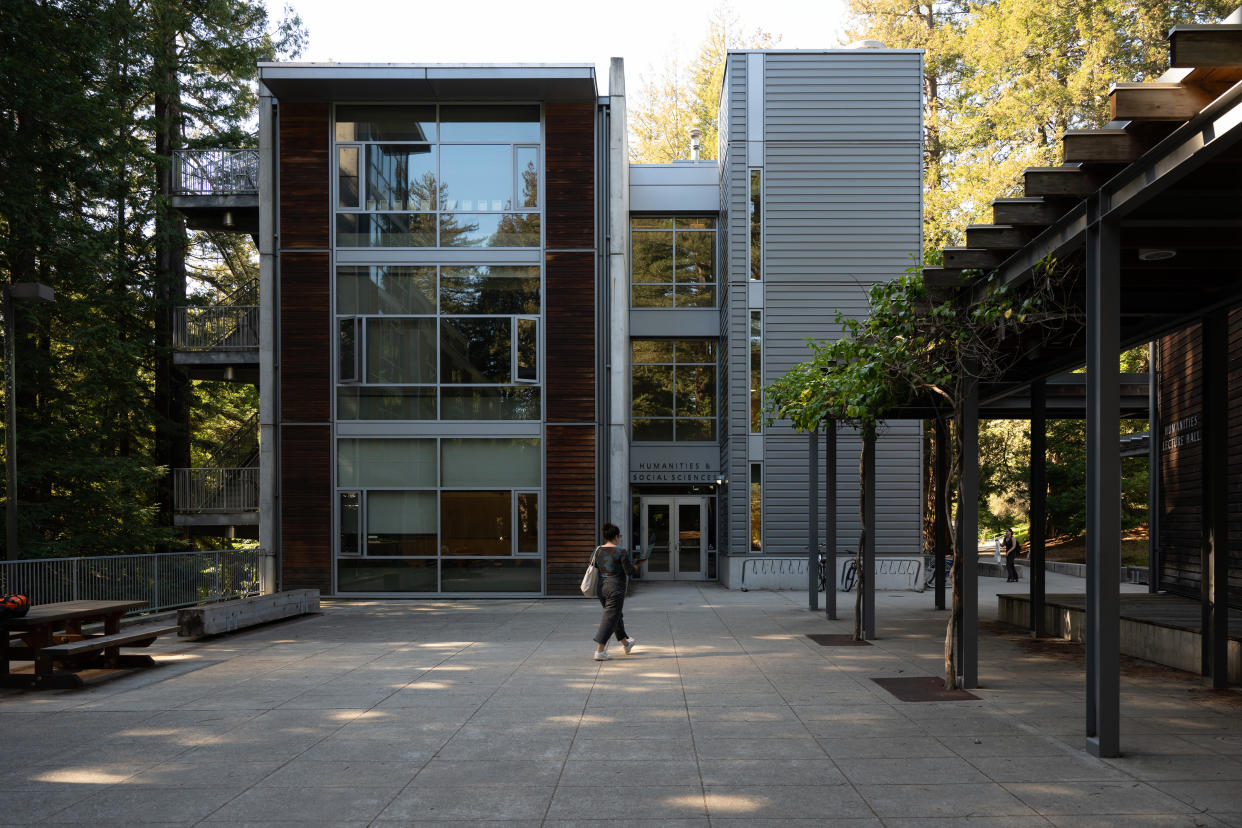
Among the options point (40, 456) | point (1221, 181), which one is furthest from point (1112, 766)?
point (40, 456)

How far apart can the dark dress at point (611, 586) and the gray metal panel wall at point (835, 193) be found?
482 inches

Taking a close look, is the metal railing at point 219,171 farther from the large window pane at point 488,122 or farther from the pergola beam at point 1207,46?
the pergola beam at point 1207,46

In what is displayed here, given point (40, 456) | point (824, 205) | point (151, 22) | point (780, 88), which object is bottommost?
point (40, 456)

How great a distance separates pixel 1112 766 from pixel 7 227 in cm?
2397

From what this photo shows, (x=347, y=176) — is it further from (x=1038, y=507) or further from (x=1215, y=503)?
(x=1215, y=503)

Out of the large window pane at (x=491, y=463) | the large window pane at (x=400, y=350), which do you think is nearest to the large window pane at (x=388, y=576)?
the large window pane at (x=491, y=463)

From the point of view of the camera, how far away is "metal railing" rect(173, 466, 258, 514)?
22.4 m

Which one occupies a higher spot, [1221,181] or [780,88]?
[780,88]

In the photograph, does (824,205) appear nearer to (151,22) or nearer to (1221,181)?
(1221,181)

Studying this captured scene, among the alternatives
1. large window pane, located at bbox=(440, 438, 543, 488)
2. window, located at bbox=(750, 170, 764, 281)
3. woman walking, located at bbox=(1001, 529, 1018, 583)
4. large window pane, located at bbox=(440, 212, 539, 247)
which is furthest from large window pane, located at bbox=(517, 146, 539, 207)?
woman walking, located at bbox=(1001, 529, 1018, 583)

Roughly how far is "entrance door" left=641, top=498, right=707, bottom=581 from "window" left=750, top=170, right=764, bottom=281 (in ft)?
22.5

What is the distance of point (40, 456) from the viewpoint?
2152 cm

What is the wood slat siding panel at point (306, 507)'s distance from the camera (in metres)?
20.4

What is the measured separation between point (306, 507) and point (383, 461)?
6.41ft
